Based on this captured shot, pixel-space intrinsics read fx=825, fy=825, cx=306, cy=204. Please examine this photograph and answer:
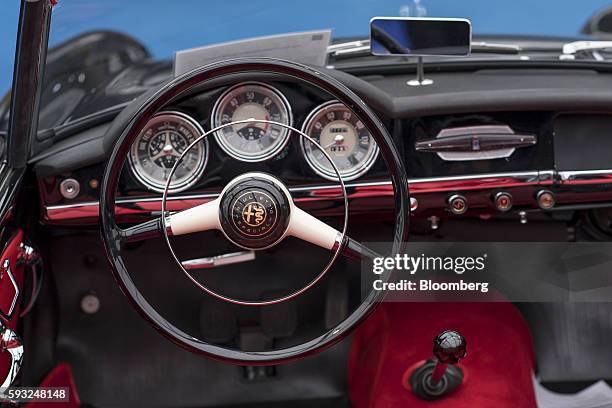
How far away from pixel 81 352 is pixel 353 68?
124cm

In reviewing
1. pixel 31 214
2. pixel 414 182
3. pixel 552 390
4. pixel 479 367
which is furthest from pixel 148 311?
pixel 552 390

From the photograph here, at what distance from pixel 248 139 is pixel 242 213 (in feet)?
0.91

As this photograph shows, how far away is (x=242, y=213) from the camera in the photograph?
70.7 inches

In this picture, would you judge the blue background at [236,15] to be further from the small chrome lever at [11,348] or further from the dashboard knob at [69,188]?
the small chrome lever at [11,348]

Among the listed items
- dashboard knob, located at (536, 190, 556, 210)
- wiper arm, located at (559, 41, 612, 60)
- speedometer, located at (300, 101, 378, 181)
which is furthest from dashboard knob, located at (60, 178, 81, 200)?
wiper arm, located at (559, 41, 612, 60)

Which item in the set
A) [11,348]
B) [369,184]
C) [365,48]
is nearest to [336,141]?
[369,184]

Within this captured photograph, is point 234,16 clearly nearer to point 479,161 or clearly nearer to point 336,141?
point 336,141

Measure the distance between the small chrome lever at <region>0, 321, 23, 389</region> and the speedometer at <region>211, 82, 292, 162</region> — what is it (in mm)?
699

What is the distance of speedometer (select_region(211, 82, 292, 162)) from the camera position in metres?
2.00

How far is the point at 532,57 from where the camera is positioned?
2395 mm

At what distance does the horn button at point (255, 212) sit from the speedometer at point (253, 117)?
196 millimetres

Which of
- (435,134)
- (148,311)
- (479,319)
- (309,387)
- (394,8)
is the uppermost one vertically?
(394,8)

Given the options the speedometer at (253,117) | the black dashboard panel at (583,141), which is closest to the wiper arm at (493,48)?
the black dashboard panel at (583,141)

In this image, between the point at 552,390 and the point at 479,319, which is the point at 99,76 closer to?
the point at 479,319
